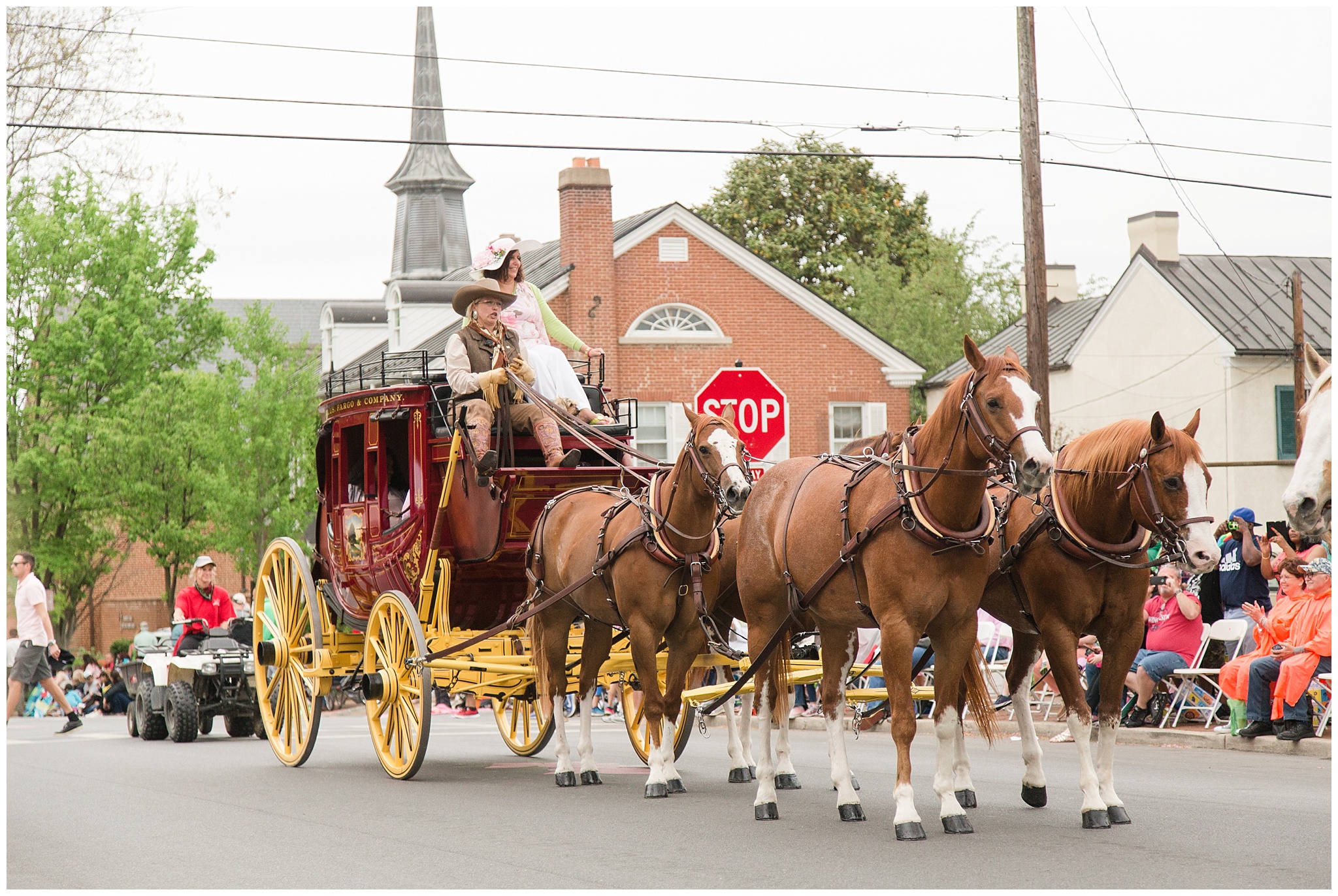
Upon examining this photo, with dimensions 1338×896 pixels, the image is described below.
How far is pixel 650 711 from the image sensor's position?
989 centimetres

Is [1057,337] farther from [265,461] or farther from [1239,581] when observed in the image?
[1239,581]

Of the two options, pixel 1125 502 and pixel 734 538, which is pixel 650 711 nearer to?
pixel 734 538

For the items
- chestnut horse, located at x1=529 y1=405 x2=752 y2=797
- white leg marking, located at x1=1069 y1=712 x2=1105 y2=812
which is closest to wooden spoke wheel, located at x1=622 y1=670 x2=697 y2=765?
chestnut horse, located at x1=529 y1=405 x2=752 y2=797

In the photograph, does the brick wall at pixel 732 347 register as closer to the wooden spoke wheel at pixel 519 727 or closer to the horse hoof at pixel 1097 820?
the wooden spoke wheel at pixel 519 727

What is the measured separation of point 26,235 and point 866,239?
26336 millimetres

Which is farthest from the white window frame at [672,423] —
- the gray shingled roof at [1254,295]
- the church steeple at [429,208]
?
the church steeple at [429,208]

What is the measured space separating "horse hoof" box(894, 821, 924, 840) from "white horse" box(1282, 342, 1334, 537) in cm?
305

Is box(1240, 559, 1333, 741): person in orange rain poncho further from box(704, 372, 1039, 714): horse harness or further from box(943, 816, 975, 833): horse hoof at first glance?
box(943, 816, 975, 833): horse hoof

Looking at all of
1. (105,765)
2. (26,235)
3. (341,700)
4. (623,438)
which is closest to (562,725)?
(623,438)

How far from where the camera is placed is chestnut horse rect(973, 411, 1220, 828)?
7.97m

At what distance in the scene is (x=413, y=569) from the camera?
38.2 feet

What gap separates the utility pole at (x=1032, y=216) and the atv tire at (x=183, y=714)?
937 centimetres

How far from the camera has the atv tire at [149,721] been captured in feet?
56.6

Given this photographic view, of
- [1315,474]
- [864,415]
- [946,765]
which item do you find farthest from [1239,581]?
[864,415]
